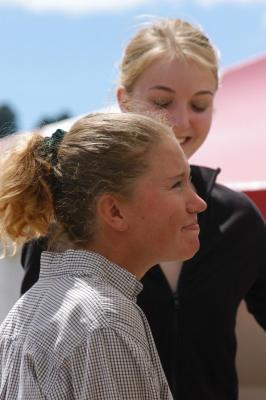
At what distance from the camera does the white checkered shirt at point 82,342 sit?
3.92 feet

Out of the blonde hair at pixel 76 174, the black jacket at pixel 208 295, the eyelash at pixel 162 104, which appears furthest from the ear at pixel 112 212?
the eyelash at pixel 162 104

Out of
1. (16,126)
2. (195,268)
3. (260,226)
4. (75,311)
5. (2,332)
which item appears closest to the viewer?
(75,311)

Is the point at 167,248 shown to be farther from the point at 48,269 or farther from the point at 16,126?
the point at 16,126

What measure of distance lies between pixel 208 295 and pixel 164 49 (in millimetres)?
534

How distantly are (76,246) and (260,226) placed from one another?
77 cm

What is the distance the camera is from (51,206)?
1.42 m

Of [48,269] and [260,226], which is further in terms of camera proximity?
[260,226]

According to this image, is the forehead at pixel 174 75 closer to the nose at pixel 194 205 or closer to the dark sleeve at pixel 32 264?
the dark sleeve at pixel 32 264

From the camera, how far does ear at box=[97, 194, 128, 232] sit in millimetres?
1358

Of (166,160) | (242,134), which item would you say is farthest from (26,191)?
(242,134)

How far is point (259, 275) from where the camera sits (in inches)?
79.7

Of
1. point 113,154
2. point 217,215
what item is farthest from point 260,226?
point 113,154

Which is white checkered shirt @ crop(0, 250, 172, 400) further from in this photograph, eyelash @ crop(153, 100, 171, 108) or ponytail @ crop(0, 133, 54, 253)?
eyelash @ crop(153, 100, 171, 108)

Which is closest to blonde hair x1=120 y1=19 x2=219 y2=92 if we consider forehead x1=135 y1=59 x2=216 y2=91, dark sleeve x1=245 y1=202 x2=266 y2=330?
forehead x1=135 y1=59 x2=216 y2=91
